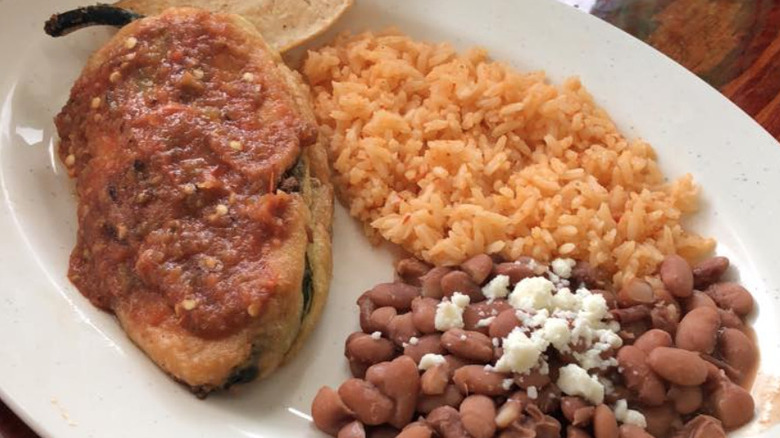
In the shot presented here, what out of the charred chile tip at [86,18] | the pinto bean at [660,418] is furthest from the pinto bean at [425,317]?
the charred chile tip at [86,18]

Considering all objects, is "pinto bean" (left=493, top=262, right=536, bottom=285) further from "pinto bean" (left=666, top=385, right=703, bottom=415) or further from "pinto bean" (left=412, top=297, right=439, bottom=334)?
"pinto bean" (left=666, top=385, right=703, bottom=415)

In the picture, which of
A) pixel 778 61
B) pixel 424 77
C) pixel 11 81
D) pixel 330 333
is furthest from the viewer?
pixel 778 61

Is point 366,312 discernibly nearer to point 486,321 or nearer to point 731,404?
point 486,321

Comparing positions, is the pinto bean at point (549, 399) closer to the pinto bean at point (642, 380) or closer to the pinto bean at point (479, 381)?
the pinto bean at point (479, 381)

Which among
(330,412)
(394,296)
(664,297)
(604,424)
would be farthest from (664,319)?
(330,412)

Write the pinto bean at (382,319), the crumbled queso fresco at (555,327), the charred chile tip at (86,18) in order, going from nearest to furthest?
the crumbled queso fresco at (555,327) < the pinto bean at (382,319) < the charred chile tip at (86,18)

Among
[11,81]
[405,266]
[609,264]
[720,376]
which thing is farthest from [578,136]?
[11,81]

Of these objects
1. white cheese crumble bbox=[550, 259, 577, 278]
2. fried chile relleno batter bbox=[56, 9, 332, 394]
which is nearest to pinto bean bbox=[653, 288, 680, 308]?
white cheese crumble bbox=[550, 259, 577, 278]

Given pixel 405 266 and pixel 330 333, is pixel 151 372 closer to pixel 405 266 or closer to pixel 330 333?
pixel 330 333
